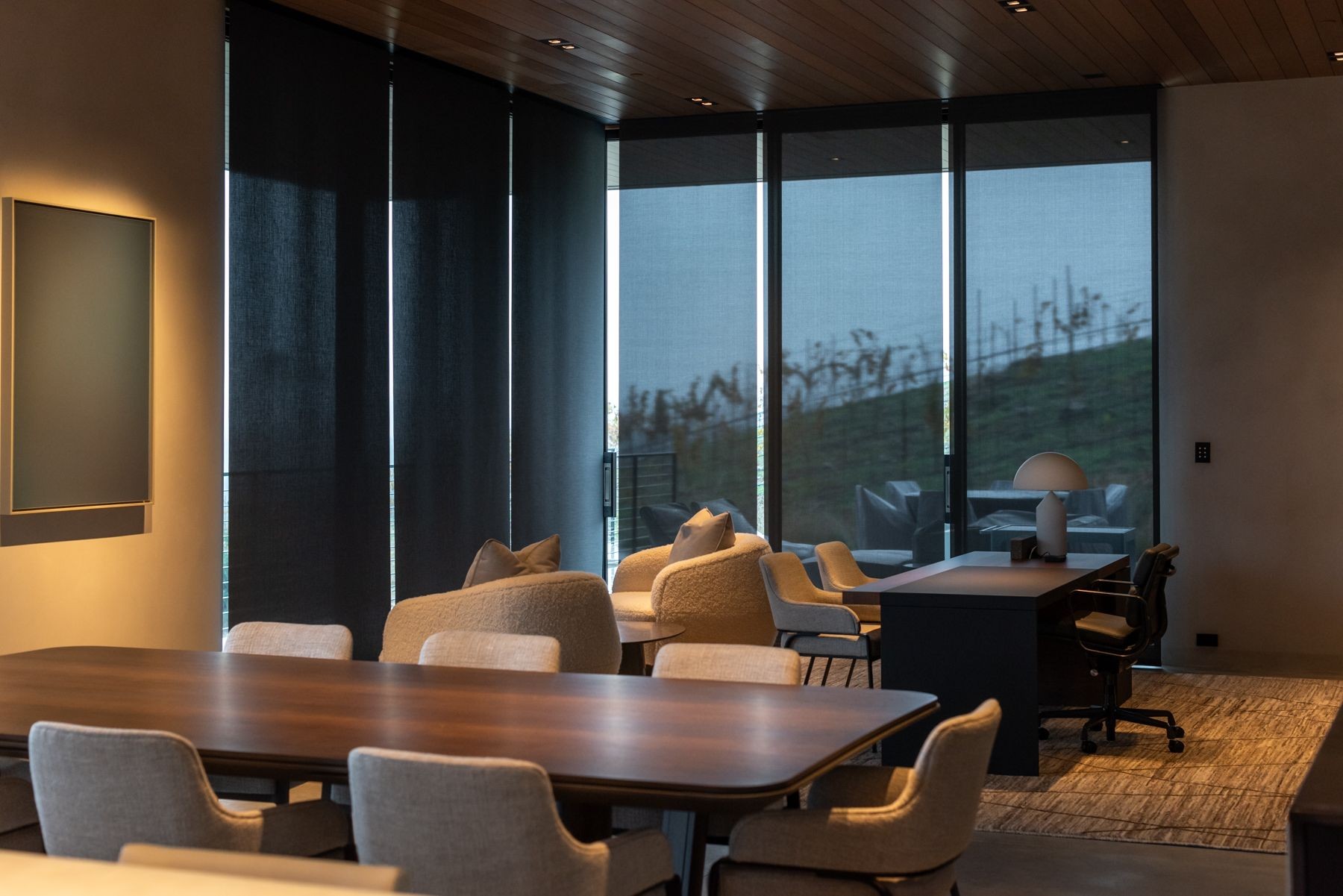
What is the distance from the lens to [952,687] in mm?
5434

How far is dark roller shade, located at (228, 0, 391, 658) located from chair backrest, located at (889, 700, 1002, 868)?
4.13m

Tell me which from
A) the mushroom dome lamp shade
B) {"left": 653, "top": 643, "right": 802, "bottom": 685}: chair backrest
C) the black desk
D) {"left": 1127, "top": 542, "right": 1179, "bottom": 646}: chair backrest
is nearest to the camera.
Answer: {"left": 653, "top": 643, "right": 802, "bottom": 685}: chair backrest

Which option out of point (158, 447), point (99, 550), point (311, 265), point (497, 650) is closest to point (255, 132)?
point (311, 265)

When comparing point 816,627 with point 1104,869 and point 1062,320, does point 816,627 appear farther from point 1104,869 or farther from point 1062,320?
point 1062,320

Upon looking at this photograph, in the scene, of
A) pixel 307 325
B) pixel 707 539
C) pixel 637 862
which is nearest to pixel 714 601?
pixel 707 539

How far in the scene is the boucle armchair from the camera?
480cm

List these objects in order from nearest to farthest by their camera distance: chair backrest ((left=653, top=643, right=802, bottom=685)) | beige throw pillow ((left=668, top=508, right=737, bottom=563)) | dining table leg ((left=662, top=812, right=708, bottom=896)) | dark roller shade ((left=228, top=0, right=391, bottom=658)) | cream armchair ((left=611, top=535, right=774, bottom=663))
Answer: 1. dining table leg ((left=662, top=812, right=708, bottom=896))
2. chair backrest ((left=653, top=643, right=802, bottom=685))
3. dark roller shade ((left=228, top=0, right=391, bottom=658))
4. cream armchair ((left=611, top=535, right=774, bottom=663))
5. beige throw pillow ((left=668, top=508, right=737, bottom=563))

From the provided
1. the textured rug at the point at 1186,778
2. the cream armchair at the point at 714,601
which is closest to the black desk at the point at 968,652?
the textured rug at the point at 1186,778

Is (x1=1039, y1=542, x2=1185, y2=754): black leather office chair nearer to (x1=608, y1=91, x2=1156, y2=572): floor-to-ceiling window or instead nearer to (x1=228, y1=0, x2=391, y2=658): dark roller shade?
(x1=608, y1=91, x2=1156, y2=572): floor-to-ceiling window

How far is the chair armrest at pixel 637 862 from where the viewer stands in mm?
2639

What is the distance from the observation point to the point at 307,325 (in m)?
6.59

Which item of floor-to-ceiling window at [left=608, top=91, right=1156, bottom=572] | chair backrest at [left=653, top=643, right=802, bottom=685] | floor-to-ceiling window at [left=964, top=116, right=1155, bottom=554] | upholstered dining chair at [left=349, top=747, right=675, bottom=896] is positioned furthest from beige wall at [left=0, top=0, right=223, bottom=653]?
floor-to-ceiling window at [left=964, top=116, right=1155, bottom=554]

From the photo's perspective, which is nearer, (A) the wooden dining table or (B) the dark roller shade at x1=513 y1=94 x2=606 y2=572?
(A) the wooden dining table

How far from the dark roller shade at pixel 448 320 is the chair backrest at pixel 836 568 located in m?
1.91
